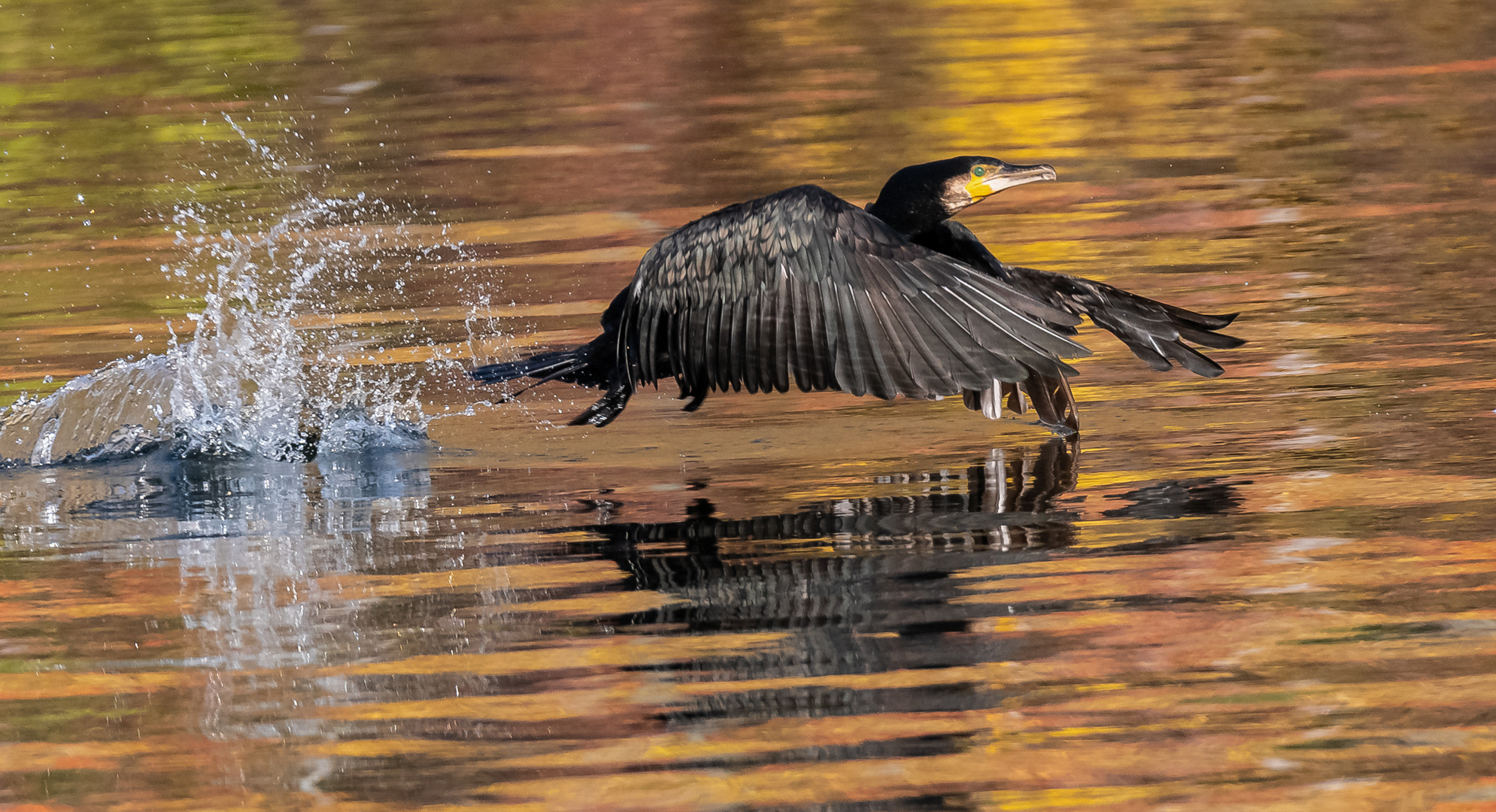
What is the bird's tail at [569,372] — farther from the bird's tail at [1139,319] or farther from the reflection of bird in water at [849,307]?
the bird's tail at [1139,319]

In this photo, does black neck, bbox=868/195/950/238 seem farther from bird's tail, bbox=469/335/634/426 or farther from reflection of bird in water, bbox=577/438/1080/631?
bird's tail, bbox=469/335/634/426

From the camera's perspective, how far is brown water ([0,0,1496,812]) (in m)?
3.96

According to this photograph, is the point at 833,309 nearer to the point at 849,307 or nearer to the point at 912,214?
the point at 849,307

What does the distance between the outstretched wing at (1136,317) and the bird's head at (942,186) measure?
0.16 m

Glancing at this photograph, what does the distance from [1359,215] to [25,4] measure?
18169mm

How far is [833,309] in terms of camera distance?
18.7ft

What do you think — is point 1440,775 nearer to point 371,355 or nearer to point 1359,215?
point 371,355

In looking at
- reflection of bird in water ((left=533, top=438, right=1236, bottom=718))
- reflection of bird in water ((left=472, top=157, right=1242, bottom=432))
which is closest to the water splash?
reflection of bird in water ((left=472, top=157, right=1242, bottom=432))

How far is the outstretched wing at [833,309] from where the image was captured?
5555 millimetres

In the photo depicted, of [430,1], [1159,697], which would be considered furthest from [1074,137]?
[430,1]

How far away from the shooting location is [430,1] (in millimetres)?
24016

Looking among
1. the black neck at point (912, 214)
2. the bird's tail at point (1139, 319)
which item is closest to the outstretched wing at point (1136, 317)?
the bird's tail at point (1139, 319)

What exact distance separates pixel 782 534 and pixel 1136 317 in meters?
1.87

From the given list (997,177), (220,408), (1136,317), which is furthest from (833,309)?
(220,408)
